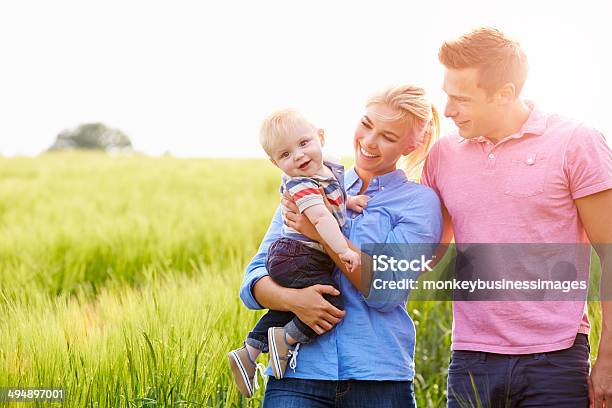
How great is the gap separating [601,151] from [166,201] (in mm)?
4363

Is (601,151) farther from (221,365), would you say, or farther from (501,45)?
(221,365)

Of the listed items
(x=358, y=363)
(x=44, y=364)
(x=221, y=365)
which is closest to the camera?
(x=358, y=363)

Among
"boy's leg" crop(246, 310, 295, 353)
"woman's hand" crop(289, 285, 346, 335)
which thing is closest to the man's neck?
"woman's hand" crop(289, 285, 346, 335)

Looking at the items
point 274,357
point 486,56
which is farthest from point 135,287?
point 486,56

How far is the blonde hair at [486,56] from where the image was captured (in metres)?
2.04

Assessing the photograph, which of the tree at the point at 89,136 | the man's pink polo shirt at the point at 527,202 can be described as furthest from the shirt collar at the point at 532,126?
the tree at the point at 89,136

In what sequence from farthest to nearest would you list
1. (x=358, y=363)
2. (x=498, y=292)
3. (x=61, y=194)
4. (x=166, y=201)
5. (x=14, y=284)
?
(x=61, y=194)
(x=166, y=201)
(x=14, y=284)
(x=498, y=292)
(x=358, y=363)

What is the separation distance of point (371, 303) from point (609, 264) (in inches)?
24.0

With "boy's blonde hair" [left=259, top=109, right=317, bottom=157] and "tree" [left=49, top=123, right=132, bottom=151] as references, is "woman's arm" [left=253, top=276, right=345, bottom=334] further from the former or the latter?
"tree" [left=49, top=123, right=132, bottom=151]

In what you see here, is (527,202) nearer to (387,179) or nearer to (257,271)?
(387,179)

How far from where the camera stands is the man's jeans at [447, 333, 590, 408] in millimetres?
2014

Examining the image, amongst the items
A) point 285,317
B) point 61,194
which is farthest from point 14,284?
point 61,194

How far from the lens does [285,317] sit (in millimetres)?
2062

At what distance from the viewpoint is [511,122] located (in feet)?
6.89
